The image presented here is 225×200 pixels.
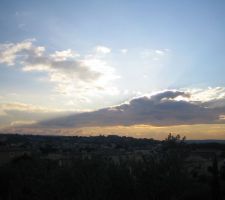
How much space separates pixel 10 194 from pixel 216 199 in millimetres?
14832

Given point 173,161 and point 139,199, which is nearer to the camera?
point 173,161

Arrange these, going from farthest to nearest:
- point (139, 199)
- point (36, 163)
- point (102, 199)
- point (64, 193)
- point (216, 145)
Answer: point (216, 145) < point (36, 163) < point (139, 199) < point (64, 193) < point (102, 199)

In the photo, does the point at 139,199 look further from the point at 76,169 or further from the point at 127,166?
the point at 76,169

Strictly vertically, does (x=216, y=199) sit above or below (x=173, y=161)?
below

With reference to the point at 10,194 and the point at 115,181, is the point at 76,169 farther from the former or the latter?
the point at 10,194

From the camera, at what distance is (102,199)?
18.2 metres

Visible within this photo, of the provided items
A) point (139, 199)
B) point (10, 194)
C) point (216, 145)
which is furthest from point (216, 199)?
point (216, 145)

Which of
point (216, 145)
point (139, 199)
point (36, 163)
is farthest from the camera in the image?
point (216, 145)

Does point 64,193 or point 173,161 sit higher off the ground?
point 173,161

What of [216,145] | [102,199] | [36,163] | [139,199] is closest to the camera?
[102,199]

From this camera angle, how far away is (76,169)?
20484 millimetres

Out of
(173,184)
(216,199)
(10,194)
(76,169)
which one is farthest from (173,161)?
(10,194)

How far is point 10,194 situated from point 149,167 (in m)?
15.5

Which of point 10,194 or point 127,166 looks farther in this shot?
point 10,194
